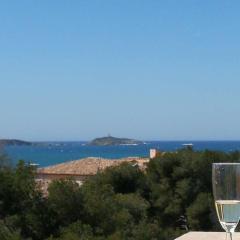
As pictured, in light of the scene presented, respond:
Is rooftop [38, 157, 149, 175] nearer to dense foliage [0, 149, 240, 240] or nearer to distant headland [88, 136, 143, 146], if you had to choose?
dense foliage [0, 149, 240, 240]

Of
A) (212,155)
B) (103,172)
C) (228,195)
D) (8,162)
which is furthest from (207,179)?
(228,195)

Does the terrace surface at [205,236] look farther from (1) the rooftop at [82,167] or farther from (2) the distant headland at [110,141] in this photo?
(2) the distant headland at [110,141]

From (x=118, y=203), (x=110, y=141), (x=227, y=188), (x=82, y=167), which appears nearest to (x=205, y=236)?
(x=227, y=188)

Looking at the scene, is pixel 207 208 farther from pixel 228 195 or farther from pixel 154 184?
pixel 228 195

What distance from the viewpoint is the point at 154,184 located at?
671 inches

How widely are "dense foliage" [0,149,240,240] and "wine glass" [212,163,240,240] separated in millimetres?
7847

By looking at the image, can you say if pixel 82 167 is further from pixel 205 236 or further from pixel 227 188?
pixel 227 188

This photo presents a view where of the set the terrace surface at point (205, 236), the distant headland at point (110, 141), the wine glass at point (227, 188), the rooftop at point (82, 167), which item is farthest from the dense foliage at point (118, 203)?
the distant headland at point (110, 141)

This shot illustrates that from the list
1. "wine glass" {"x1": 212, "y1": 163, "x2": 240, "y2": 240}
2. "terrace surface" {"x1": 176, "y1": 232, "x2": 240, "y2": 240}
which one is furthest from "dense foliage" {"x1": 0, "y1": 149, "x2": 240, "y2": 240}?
"wine glass" {"x1": 212, "y1": 163, "x2": 240, "y2": 240}

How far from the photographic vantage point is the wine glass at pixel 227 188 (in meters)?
1.76

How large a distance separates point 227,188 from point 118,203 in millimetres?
11890

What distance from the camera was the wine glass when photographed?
1757 millimetres

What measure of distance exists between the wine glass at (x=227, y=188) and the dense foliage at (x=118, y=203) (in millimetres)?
7847

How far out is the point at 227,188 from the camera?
177 cm
